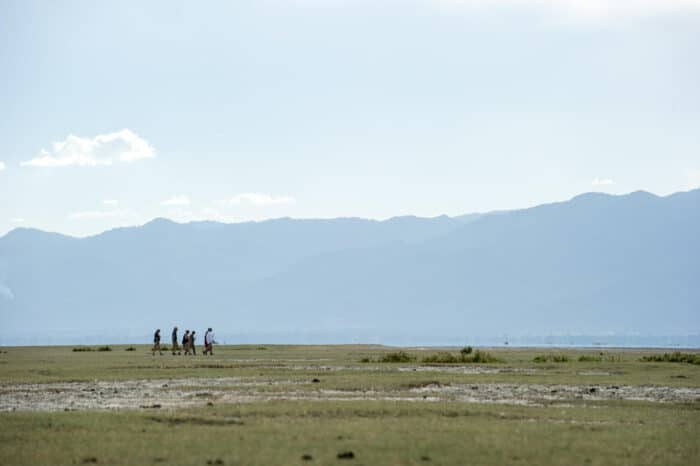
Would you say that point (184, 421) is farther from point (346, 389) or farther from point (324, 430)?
point (346, 389)

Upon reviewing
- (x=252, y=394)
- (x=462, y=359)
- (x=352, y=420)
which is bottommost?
(x=352, y=420)

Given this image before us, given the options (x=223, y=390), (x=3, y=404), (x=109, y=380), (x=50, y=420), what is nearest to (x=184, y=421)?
(x=50, y=420)

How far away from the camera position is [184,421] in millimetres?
25656

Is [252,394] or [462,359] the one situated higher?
[462,359]

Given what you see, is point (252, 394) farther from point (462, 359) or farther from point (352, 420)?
point (462, 359)

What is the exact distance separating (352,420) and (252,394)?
908 centimetres

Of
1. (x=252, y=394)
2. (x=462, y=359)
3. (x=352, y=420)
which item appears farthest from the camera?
(x=462, y=359)

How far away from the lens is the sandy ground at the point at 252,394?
31438 millimetres

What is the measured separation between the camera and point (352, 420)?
25.8m

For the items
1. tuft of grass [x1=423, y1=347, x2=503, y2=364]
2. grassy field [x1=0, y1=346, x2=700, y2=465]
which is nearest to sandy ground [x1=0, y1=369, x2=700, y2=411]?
grassy field [x1=0, y1=346, x2=700, y2=465]

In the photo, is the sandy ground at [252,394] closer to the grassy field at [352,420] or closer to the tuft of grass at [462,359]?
the grassy field at [352,420]

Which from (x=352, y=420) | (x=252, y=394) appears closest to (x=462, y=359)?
(x=252, y=394)

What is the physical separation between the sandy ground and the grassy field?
2.6 inches

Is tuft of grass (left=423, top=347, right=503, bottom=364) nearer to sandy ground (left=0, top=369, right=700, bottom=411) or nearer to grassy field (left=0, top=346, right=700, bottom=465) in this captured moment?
grassy field (left=0, top=346, right=700, bottom=465)
